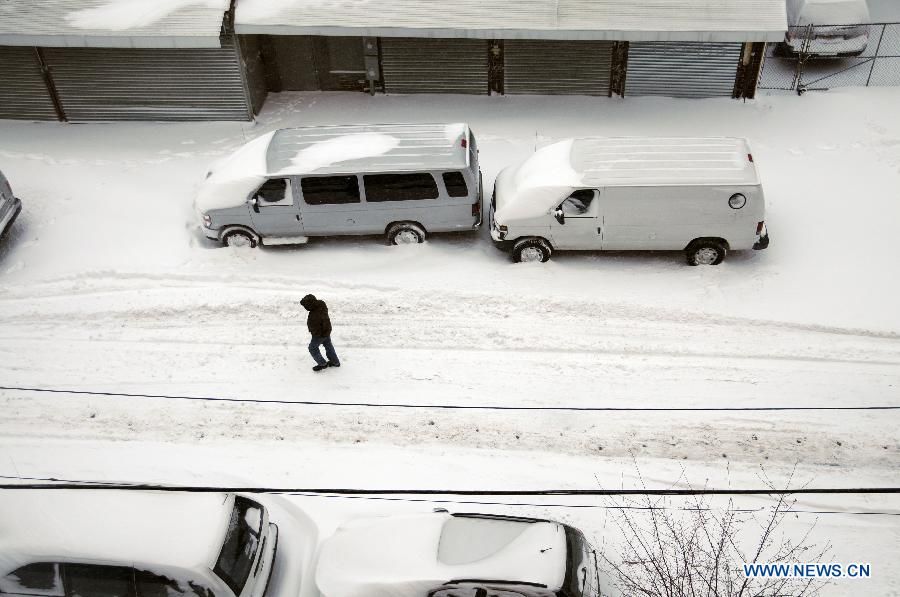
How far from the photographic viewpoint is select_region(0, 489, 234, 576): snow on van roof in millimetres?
7430

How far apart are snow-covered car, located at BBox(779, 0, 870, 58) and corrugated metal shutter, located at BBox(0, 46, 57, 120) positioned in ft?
58.9

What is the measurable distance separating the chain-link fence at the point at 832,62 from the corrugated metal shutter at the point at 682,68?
129cm

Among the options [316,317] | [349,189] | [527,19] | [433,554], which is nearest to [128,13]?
[349,189]

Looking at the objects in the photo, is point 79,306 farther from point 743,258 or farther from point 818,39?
point 818,39

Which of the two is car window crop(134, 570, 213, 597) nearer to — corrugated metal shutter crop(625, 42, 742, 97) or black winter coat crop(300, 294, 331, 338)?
black winter coat crop(300, 294, 331, 338)

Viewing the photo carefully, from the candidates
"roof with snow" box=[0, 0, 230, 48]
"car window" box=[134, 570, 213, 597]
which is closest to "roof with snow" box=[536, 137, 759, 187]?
"roof with snow" box=[0, 0, 230, 48]

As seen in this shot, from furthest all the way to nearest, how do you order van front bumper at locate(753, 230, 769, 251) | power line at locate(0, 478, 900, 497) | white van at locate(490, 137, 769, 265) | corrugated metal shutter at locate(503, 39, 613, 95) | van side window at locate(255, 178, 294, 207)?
1. corrugated metal shutter at locate(503, 39, 613, 95)
2. van side window at locate(255, 178, 294, 207)
3. van front bumper at locate(753, 230, 769, 251)
4. white van at locate(490, 137, 769, 265)
5. power line at locate(0, 478, 900, 497)

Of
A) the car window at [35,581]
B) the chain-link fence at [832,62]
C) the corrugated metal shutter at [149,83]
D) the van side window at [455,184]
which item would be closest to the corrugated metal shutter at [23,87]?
the corrugated metal shutter at [149,83]

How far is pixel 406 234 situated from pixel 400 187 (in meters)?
0.96

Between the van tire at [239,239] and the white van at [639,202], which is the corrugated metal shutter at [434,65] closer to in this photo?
the white van at [639,202]

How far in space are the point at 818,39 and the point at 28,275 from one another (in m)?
18.3

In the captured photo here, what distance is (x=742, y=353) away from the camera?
35.8 feet

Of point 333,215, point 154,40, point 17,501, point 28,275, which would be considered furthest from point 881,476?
point 154,40

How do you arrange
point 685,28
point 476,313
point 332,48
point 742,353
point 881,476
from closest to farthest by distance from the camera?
point 881,476
point 742,353
point 476,313
point 685,28
point 332,48
